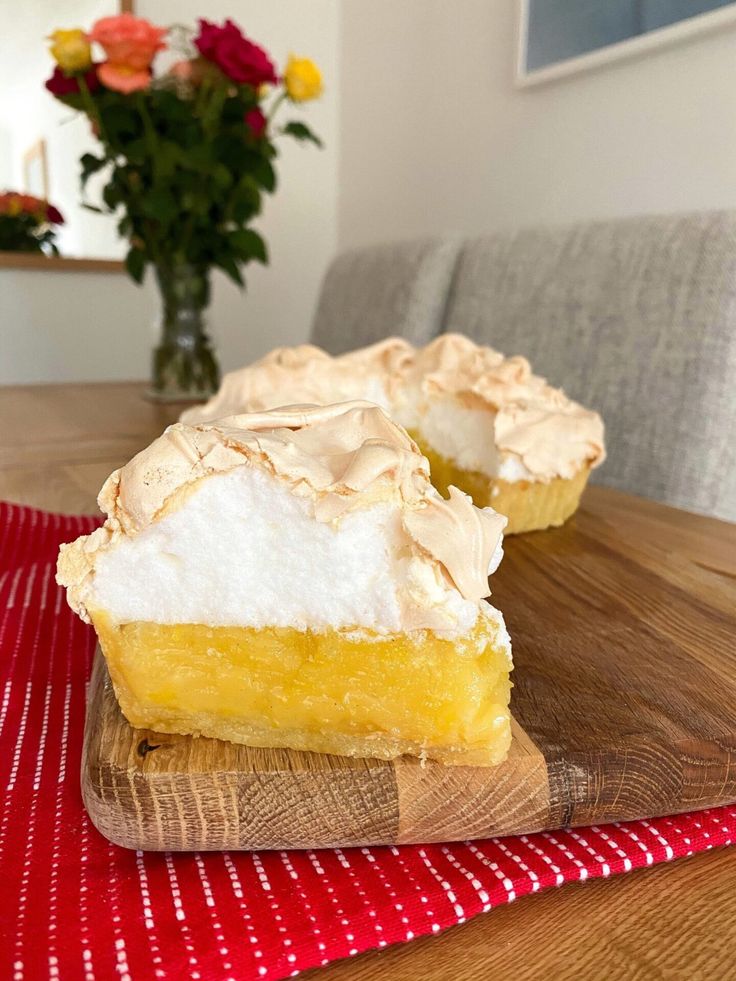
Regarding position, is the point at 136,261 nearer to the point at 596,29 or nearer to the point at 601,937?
the point at 596,29

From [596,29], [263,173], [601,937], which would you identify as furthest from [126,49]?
[601,937]

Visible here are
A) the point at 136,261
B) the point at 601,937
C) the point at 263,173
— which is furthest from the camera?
the point at 136,261

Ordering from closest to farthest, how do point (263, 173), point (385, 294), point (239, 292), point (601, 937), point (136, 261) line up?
1. point (601, 937)
2. point (263, 173)
3. point (136, 261)
4. point (385, 294)
5. point (239, 292)

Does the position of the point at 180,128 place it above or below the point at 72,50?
below

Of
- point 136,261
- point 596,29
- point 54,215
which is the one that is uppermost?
point 596,29

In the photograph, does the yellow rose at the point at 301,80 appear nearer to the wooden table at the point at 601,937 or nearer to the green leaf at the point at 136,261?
the green leaf at the point at 136,261

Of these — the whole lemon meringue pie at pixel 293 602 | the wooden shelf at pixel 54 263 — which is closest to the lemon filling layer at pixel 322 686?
the whole lemon meringue pie at pixel 293 602

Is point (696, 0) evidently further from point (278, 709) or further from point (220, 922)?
point (220, 922)
